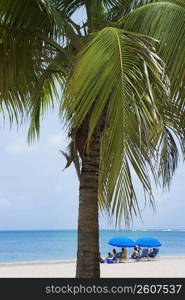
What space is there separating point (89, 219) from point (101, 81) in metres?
2.17

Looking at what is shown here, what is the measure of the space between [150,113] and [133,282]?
1.72m

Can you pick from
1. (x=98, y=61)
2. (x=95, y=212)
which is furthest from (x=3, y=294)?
(x=98, y=61)

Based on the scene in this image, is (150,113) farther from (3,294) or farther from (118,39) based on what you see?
(3,294)

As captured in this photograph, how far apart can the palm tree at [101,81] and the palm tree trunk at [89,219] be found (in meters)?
0.01

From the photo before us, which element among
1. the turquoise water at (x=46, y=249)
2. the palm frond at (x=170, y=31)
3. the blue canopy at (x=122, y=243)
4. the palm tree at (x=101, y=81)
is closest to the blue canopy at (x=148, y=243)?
the blue canopy at (x=122, y=243)

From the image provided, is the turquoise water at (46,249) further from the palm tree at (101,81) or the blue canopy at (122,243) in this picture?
the palm tree at (101,81)

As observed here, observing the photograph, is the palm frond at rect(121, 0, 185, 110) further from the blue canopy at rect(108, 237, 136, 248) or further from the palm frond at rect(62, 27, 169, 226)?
the blue canopy at rect(108, 237, 136, 248)

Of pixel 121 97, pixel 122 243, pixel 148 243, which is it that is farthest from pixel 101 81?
pixel 148 243

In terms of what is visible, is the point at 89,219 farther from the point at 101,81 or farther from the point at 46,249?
the point at 46,249

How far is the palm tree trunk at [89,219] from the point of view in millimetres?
6746

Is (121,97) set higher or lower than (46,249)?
higher

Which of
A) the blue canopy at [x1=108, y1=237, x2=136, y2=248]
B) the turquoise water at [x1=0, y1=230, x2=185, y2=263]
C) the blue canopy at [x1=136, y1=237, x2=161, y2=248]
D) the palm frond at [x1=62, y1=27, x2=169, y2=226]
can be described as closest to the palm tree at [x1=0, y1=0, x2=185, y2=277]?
the palm frond at [x1=62, y1=27, x2=169, y2=226]

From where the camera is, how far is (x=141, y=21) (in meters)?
6.62

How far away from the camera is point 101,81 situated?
17.2ft
